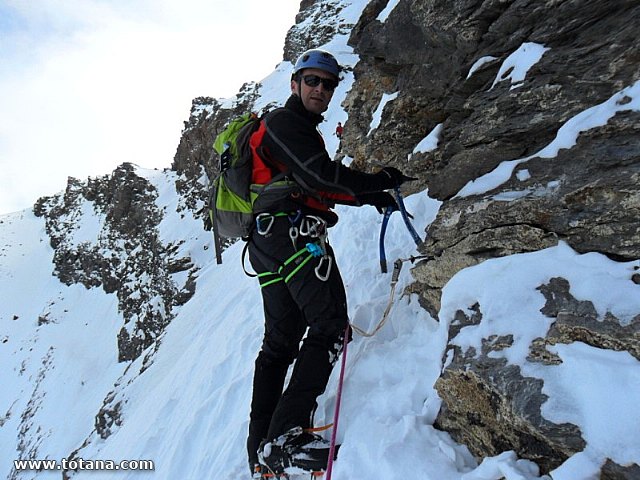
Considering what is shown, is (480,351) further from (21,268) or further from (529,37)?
(21,268)

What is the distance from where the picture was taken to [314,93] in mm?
3625

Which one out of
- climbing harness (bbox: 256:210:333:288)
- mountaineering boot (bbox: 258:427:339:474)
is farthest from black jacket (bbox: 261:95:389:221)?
mountaineering boot (bbox: 258:427:339:474)

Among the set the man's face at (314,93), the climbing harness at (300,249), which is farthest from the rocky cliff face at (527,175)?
the man's face at (314,93)

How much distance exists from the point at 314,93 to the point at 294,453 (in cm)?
290

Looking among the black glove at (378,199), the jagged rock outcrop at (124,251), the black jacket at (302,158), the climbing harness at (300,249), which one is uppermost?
the black jacket at (302,158)

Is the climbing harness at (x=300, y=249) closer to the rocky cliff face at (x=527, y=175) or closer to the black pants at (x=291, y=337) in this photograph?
the black pants at (x=291, y=337)

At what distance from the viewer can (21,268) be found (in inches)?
2258

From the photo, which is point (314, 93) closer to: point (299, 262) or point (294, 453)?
point (299, 262)

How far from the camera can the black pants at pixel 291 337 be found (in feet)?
10.1

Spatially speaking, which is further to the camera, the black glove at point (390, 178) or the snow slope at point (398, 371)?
the black glove at point (390, 178)

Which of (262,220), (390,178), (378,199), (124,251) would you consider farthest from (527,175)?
(124,251)

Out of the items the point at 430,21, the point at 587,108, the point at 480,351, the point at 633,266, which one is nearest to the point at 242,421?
the point at 480,351

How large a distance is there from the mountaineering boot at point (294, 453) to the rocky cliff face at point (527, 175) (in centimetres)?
89

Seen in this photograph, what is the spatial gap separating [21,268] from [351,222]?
64.6 m
